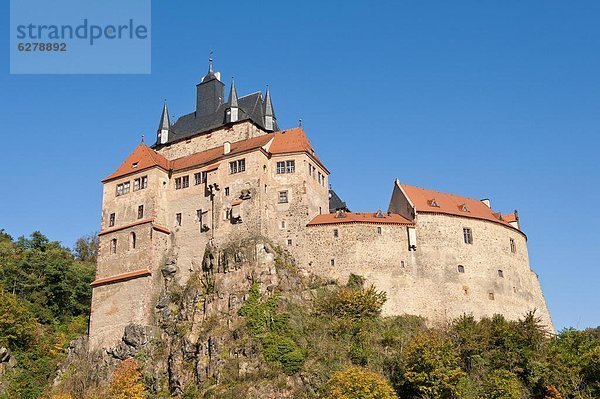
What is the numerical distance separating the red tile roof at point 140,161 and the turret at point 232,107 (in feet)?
22.3

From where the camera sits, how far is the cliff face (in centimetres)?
5019

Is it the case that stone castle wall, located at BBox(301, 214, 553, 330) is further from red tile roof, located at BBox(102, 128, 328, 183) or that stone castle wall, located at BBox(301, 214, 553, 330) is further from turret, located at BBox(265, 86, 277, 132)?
turret, located at BBox(265, 86, 277, 132)

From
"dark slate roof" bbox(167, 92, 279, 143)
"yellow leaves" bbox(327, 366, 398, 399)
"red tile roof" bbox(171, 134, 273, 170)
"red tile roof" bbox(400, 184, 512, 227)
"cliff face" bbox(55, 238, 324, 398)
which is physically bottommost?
"yellow leaves" bbox(327, 366, 398, 399)

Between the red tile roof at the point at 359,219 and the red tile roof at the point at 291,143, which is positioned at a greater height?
the red tile roof at the point at 291,143

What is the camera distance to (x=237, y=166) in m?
59.7

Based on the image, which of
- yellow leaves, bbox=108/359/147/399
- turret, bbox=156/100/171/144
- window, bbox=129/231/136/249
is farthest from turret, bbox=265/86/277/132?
yellow leaves, bbox=108/359/147/399

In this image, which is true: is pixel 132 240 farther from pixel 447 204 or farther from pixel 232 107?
pixel 447 204

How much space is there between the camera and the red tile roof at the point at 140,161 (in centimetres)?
6297

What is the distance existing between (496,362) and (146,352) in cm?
2538

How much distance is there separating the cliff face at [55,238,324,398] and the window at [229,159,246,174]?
20.5 ft

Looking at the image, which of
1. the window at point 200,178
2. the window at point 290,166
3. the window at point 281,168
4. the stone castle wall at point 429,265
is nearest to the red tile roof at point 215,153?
the window at point 200,178

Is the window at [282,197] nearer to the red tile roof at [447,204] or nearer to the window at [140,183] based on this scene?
the red tile roof at [447,204]

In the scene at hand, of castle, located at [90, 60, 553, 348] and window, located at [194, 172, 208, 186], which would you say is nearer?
castle, located at [90, 60, 553, 348]

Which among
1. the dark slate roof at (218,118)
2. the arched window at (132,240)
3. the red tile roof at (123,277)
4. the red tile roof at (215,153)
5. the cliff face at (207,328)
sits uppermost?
the dark slate roof at (218,118)
